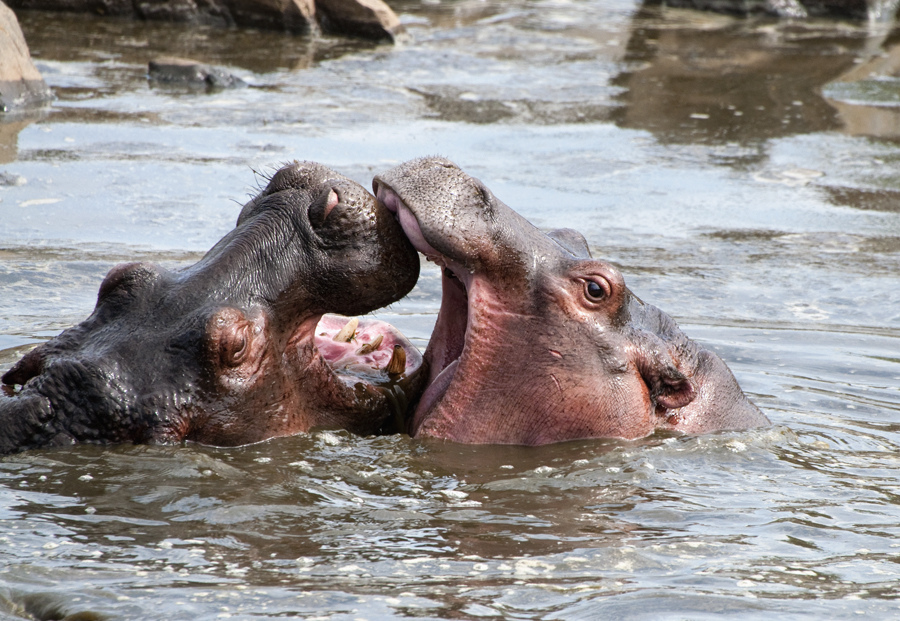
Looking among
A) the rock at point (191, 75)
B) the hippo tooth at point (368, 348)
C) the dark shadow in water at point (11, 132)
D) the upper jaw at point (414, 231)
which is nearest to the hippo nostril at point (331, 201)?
the upper jaw at point (414, 231)

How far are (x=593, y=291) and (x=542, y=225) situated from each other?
4.07 metres

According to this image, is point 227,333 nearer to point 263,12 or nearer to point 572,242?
point 572,242

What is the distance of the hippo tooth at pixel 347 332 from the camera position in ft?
16.3

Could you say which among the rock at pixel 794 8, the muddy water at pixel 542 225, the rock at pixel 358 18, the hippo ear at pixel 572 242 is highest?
the rock at pixel 794 8

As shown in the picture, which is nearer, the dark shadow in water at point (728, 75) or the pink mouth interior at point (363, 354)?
the pink mouth interior at point (363, 354)

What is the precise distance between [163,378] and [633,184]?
664cm

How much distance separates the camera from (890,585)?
147 inches

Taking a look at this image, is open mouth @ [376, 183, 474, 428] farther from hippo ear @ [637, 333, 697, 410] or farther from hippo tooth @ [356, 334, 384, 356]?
hippo ear @ [637, 333, 697, 410]

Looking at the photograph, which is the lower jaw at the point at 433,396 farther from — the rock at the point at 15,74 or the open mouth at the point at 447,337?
the rock at the point at 15,74

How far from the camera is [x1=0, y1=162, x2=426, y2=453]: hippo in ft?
13.8

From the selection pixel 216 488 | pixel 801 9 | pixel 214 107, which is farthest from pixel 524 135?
pixel 801 9

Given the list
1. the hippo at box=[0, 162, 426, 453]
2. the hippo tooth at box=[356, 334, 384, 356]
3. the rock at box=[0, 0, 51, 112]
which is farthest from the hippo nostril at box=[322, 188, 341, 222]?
the rock at box=[0, 0, 51, 112]

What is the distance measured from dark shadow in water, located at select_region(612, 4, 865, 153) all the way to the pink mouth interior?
24.6ft

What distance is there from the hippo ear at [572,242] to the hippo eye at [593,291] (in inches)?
9.2
